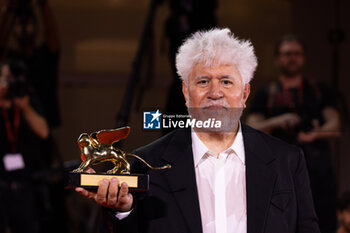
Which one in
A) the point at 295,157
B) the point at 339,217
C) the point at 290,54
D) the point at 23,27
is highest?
the point at 23,27

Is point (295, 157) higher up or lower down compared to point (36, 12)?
lower down

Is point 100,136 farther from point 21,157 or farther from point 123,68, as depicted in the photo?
point 123,68

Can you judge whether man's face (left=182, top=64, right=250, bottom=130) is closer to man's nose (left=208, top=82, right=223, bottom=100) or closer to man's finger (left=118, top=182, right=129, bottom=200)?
man's nose (left=208, top=82, right=223, bottom=100)

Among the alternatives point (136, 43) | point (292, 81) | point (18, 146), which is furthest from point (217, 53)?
point (136, 43)

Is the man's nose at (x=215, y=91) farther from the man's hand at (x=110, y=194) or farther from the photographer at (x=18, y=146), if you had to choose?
the photographer at (x=18, y=146)

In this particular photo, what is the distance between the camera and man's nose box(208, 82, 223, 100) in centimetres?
94

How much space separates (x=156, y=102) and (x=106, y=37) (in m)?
0.66

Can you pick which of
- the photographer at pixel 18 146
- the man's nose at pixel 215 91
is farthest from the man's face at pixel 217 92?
the photographer at pixel 18 146

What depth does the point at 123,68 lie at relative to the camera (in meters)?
3.34

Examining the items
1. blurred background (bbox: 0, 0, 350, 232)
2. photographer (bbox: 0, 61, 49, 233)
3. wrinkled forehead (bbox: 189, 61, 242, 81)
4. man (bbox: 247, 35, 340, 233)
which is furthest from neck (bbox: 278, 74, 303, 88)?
wrinkled forehead (bbox: 189, 61, 242, 81)

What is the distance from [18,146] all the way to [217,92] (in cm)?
161

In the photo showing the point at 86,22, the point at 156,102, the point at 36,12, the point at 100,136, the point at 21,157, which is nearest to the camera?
the point at 100,136

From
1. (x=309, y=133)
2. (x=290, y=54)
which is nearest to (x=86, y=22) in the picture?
(x=290, y=54)

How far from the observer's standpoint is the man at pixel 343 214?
2170 mm
